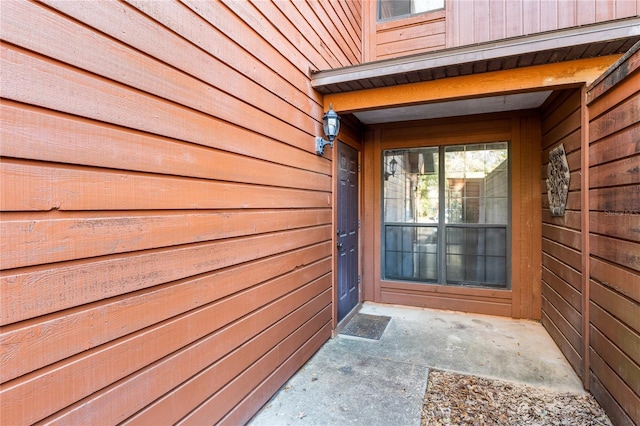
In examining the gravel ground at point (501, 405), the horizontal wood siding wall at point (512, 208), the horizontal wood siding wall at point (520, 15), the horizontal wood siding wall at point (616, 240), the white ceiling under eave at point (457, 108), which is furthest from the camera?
the horizontal wood siding wall at point (512, 208)

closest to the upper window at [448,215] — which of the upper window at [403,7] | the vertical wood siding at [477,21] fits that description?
the vertical wood siding at [477,21]

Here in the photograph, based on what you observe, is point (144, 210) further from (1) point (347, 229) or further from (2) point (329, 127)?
(1) point (347, 229)

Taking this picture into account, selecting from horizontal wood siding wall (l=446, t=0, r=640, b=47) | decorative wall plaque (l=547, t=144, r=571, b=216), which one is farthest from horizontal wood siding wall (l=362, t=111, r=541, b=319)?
horizontal wood siding wall (l=446, t=0, r=640, b=47)

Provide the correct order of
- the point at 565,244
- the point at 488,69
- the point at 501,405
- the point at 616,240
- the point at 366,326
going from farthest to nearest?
the point at 366,326, the point at 565,244, the point at 488,69, the point at 501,405, the point at 616,240

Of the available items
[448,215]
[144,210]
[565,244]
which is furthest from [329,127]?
[565,244]

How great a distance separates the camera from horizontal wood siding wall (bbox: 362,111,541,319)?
3650mm

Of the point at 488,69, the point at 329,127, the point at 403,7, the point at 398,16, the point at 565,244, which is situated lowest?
the point at 565,244

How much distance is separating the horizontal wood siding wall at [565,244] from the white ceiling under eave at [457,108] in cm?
20

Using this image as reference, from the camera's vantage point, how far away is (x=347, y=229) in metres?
A: 3.69

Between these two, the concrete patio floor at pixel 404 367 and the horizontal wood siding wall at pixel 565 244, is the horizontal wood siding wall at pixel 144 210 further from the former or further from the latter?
the horizontal wood siding wall at pixel 565 244

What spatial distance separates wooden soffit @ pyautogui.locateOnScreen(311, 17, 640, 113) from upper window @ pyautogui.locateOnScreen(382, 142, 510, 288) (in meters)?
1.52

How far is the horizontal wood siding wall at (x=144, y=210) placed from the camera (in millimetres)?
932

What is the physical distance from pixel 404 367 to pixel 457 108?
2.71m

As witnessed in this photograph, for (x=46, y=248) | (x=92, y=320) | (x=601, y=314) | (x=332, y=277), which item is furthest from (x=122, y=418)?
(x=601, y=314)
